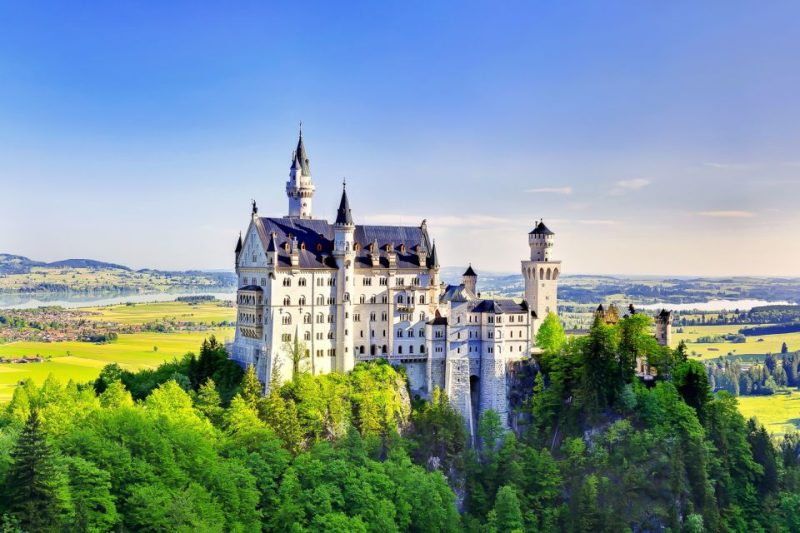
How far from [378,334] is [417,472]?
655 inches

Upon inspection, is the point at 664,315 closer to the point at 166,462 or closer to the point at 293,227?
the point at 293,227

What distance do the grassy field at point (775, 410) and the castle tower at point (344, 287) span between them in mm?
90064

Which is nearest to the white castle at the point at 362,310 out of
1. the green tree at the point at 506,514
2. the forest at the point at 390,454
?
the forest at the point at 390,454

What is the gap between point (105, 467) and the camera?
6100cm

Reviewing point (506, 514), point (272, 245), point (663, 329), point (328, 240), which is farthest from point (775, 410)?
point (272, 245)

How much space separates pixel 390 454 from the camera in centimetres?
8038

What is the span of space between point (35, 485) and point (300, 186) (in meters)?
48.4

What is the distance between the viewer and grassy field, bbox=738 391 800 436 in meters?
151

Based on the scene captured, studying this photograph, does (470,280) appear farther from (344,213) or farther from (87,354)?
(87,354)

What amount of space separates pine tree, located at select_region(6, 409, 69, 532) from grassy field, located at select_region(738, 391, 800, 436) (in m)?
122

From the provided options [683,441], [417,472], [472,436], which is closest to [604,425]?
[683,441]

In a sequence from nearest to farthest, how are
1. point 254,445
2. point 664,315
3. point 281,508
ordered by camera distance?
point 281,508 < point 254,445 < point 664,315

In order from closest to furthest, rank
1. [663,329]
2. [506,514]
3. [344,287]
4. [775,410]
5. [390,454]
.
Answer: [506,514], [390,454], [344,287], [663,329], [775,410]

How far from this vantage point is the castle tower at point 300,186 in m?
96.0
